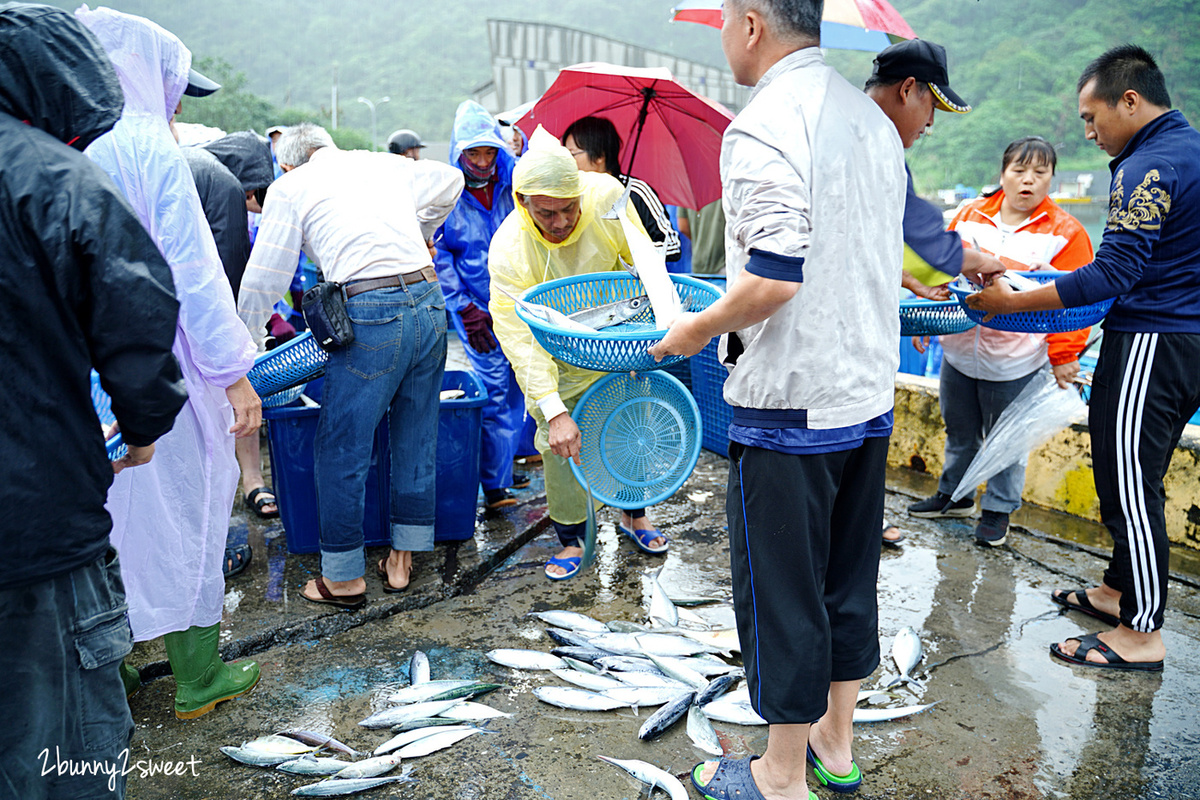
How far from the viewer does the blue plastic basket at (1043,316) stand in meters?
3.41

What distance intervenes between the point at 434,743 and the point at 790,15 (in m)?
2.48

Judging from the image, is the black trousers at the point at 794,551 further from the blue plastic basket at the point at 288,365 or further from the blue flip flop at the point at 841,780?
the blue plastic basket at the point at 288,365

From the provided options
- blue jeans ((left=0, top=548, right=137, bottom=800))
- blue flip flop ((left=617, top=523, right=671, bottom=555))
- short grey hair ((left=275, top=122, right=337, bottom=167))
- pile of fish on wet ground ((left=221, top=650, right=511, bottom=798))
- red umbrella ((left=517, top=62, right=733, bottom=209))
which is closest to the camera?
blue jeans ((left=0, top=548, right=137, bottom=800))

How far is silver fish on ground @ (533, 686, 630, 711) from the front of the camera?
2.84m

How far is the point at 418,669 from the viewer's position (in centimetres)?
303

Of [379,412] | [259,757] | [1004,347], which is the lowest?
[259,757]

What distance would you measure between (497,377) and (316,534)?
1.47 m

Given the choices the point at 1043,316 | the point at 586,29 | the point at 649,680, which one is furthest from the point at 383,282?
the point at 586,29

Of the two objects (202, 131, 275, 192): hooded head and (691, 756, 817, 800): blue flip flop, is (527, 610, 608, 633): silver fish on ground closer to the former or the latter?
(691, 756, 817, 800): blue flip flop

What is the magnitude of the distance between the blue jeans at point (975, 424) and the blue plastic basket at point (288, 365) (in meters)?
3.57

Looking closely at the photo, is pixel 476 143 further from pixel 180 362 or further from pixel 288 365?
pixel 180 362

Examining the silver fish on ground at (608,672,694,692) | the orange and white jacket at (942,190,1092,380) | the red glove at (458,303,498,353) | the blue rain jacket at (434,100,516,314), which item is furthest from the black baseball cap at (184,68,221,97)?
the orange and white jacket at (942,190,1092,380)

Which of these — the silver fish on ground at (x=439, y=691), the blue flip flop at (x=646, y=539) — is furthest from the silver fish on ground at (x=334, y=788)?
the blue flip flop at (x=646, y=539)

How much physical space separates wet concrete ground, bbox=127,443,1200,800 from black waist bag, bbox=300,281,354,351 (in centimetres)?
127
